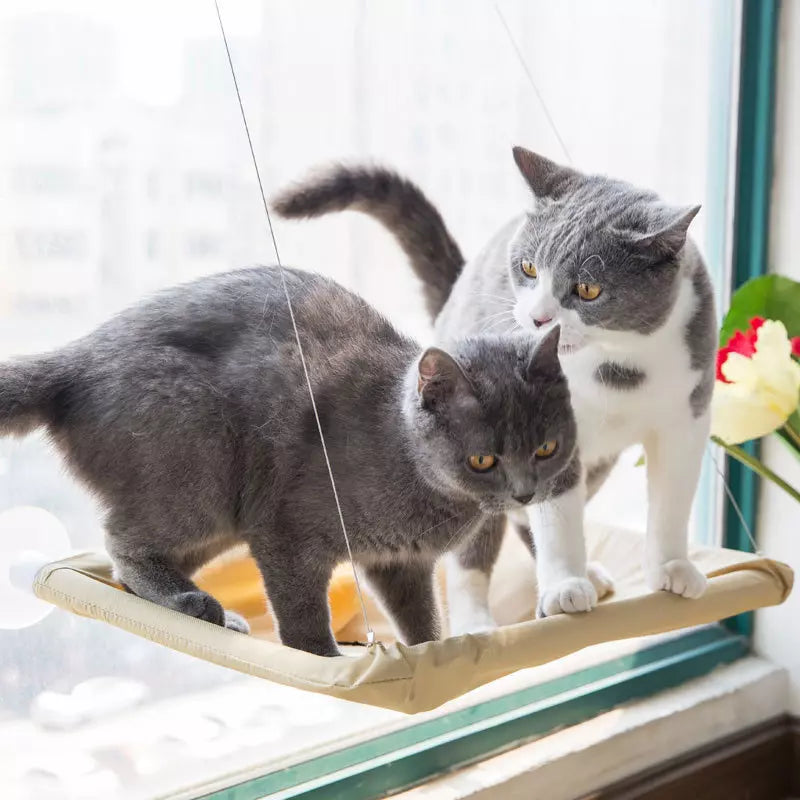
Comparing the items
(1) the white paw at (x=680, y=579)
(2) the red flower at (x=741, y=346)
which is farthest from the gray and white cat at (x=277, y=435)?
(2) the red flower at (x=741, y=346)

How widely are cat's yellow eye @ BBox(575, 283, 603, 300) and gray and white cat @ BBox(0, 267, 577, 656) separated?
84 millimetres

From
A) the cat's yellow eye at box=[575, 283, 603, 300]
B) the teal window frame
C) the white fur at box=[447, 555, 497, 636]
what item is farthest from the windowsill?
the cat's yellow eye at box=[575, 283, 603, 300]

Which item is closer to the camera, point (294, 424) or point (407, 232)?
point (294, 424)

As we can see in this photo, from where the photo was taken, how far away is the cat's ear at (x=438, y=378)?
96 cm

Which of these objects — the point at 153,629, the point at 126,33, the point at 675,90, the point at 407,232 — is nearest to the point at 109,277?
the point at 126,33

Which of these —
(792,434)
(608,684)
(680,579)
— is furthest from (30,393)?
(608,684)

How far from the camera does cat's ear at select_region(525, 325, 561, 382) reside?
994 millimetres

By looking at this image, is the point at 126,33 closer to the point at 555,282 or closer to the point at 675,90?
the point at 555,282

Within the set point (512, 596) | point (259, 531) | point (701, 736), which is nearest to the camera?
point (259, 531)

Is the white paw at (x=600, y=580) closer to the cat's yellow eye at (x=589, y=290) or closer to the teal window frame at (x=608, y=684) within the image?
the teal window frame at (x=608, y=684)

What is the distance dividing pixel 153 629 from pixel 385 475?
29 centimetres

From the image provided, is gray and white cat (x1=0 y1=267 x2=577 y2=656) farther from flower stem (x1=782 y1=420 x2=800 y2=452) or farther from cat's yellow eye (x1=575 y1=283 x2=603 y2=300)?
flower stem (x1=782 y1=420 x2=800 y2=452)

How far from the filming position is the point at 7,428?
100 cm

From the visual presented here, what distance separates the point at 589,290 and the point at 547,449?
19cm
